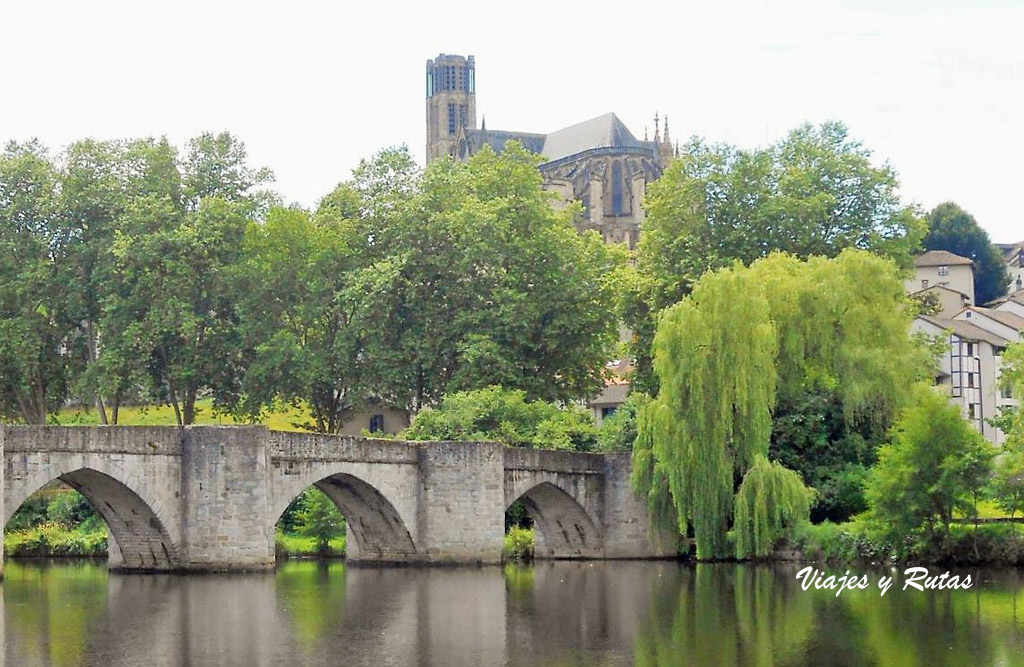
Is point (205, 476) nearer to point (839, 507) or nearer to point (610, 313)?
point (839, 507)

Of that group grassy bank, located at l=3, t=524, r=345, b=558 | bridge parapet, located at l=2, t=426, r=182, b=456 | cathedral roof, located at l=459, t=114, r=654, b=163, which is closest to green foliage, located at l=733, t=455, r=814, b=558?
grassy bank, located at l=3, t=524, r=345, b=558

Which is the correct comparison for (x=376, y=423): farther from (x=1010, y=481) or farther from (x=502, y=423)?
(x=1010, y=481)

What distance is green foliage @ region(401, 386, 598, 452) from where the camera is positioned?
51.4 metres

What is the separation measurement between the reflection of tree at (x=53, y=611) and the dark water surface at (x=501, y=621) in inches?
1.7

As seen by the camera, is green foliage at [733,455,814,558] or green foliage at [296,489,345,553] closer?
green foliage at [733,455,814,558]

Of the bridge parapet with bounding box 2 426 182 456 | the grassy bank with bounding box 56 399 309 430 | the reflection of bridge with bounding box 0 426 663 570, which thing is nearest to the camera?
the bridge parapet with bounding box 2 426 182 456

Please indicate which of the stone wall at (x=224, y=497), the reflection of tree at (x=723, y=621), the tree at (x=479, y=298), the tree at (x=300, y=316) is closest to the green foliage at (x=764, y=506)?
the reflection of tree at (x=723, y=621)

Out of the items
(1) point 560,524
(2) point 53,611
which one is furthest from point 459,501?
(2) point 53,611

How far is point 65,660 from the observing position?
24516 millimetres

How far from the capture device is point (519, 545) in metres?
49.5

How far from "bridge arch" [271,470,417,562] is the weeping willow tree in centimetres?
643

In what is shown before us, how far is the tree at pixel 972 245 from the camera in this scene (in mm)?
103875

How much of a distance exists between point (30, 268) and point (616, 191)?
60.5 meters

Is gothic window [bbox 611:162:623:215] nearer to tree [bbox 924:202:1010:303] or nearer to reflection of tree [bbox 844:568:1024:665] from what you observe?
tree [bbox 924:202:1010:303]
